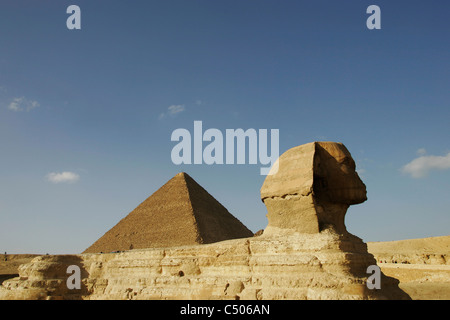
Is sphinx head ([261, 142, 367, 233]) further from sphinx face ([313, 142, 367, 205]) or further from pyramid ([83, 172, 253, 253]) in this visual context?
pyramid ([83, 172, 253, 253])

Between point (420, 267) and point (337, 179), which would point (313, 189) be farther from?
point (420, 267)

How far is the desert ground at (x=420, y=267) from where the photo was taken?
530 inches

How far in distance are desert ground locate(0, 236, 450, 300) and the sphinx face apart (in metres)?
7.95

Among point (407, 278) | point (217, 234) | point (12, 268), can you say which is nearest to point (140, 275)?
point (407, 278)

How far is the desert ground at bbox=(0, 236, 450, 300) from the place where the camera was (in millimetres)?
13450

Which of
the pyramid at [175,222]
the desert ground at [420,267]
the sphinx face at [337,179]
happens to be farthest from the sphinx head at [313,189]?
the pyramid at [175,222]

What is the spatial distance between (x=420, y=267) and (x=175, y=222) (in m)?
20.9

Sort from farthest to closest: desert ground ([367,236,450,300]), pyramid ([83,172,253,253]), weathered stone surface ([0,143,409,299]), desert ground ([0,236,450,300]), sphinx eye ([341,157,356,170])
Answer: pyramid ([83,172,253,253]) < desert ground ([0,236,450,300]) < desert ground ([367,236,450,300]) < sphinx eye ([341,157,356,170]) < weathered stone surface ([0,143,409,299])

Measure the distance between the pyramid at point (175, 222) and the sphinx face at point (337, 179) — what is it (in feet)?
77.7

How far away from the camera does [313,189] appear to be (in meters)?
6.34

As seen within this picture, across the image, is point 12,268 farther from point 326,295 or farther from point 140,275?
point 326,295

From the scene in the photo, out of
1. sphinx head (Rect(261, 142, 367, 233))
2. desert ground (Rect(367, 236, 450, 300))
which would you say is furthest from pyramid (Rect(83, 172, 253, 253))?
sphinx head (Rect(261, 142, 367, 233))

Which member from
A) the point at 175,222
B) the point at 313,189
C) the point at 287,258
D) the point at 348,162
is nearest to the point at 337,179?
the point at 348,162

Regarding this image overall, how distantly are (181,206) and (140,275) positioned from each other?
2551 cm
